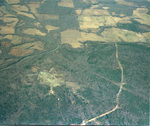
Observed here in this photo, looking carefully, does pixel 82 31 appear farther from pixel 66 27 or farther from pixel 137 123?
pixel 137 123

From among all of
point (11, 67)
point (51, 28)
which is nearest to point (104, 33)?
point (51, 28)

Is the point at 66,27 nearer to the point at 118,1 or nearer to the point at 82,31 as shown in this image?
the point at 82,31

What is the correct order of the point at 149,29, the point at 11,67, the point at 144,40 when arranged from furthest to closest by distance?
the point at 149,29
the point at 144,40
the point at 11,67

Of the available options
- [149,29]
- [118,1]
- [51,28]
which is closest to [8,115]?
[51,28]

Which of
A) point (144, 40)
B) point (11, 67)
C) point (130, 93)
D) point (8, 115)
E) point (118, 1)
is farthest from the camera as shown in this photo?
point (118, 1)

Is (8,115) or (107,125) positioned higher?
(8,115)

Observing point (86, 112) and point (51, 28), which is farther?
point (51, 28)
